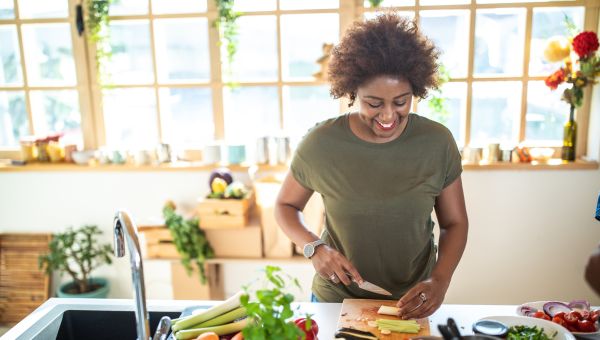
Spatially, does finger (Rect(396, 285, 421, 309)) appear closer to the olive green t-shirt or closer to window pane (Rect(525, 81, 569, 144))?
the olive green t-shirt

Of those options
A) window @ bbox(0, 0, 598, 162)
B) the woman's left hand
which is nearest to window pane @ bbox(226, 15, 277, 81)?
window @ bbox(0, 0, 598, 162)

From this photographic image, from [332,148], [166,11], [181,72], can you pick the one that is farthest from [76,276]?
[332,148]

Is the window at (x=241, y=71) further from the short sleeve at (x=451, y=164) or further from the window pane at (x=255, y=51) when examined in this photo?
the short sleeve at (x=451, y=164)

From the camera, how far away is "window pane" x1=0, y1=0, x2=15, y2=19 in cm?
279

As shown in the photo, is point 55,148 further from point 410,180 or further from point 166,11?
point 410,180

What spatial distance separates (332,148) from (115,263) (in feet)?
6.72

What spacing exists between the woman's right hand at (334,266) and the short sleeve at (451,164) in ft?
1.19

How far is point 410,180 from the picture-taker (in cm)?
136

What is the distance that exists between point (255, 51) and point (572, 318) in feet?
6.87

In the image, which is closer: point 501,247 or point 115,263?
point 501,247

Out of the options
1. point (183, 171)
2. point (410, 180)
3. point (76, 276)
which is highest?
point (410, 180)

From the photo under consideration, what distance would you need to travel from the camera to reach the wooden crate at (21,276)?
9.57ft

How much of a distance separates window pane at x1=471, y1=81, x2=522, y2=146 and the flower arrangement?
0.73ft

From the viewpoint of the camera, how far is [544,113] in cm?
273
